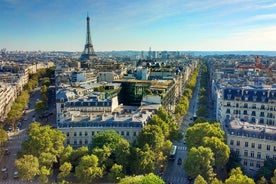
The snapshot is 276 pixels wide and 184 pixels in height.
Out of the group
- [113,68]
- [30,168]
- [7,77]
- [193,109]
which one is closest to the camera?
[30,168]

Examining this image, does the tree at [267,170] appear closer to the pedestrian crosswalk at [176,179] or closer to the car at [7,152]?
the pedestrian crosswalk at [176,179]

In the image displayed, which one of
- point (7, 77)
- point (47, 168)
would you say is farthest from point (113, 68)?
point (47, 168)

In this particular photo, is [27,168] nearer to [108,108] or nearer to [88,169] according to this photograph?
[88,169]

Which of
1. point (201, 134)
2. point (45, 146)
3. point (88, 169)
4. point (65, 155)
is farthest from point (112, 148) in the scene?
point (201, 134)

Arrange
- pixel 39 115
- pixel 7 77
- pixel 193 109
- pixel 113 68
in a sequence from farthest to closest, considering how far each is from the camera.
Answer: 1. pixel 113 68
2. pixel 7 77
3. pixel 193 109
4. pixel 39 115

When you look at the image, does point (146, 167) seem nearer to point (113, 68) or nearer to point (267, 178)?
point (267, 178)

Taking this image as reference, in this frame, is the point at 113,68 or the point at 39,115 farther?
the point at 113,68
